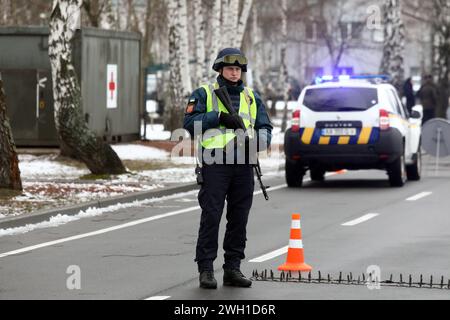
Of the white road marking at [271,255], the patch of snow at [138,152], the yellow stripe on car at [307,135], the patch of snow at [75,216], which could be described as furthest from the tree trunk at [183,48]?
the white road marking at [271,255]

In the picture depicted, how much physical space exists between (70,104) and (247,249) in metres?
9.90

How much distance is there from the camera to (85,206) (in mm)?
17969

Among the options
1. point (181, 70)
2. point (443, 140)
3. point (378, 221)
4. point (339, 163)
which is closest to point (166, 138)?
point (181, 70)

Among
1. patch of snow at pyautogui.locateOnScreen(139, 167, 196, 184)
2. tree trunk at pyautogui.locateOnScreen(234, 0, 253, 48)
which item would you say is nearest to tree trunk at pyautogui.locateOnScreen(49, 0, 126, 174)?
patch of snow at pyautogui.locateOnScreen(139, 167, 196, 184)

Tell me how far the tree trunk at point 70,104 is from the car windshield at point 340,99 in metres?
3.46

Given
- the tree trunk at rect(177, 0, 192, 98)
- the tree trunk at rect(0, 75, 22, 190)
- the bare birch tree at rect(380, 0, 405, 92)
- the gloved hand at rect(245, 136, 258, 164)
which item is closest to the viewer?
the gloved hand at rect(245, 136, 258, 164)

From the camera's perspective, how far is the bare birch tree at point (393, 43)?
4316 cm

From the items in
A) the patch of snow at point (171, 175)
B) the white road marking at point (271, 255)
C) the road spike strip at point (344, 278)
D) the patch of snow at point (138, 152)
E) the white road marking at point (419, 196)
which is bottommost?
the patch of snow at point (138, 152)

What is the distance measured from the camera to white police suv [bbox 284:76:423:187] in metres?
21.8

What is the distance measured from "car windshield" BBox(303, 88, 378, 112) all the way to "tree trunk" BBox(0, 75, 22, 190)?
5.27 m

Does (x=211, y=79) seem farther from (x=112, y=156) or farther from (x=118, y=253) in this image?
(x=118, y=253)

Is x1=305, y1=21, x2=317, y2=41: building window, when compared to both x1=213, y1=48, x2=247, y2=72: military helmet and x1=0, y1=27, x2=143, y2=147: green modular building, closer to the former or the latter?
x1=0, y1=27, x2=143, y2=147: green modular building

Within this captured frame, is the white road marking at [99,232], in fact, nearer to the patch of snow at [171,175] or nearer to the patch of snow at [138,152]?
the patch of snow at [171,175]

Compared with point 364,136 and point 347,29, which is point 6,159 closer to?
point 364,136
